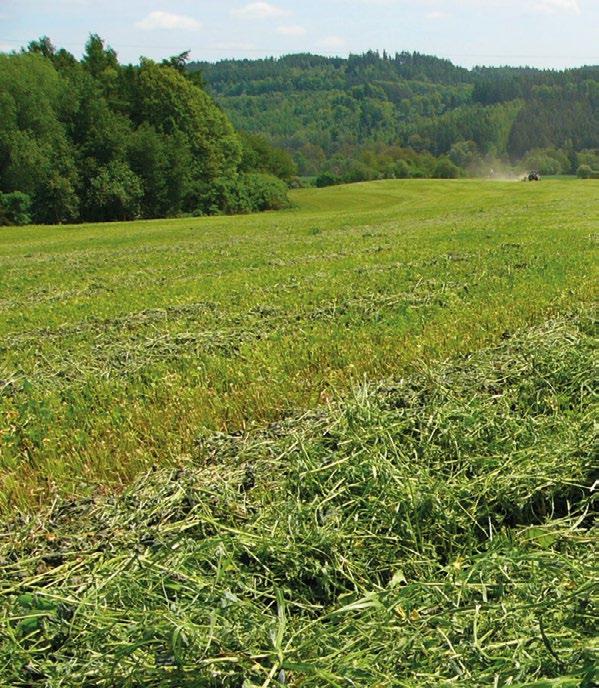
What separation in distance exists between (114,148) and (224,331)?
5562cm

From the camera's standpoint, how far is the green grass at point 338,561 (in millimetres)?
2613

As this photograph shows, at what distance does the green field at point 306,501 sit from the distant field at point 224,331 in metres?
0.04

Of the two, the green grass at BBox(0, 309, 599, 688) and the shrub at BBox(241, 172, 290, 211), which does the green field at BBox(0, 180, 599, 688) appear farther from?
the shrub at BBox(241, 172, 290, 211)

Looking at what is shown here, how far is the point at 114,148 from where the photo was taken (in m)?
60.3

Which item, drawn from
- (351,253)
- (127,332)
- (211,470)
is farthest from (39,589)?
(351,253)

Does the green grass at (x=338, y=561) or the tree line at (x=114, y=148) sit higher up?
the tree line at (x=114, y=148)

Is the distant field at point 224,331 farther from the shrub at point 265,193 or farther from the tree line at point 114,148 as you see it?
the shrub at point 265,193

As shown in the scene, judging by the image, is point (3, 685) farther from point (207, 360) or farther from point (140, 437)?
point (207, 360)

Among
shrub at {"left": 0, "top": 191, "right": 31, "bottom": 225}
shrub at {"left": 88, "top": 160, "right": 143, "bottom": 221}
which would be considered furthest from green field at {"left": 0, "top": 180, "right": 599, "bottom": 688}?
shrub at {"left": 88, "top": 160, "right": 143, "bottom": 221}

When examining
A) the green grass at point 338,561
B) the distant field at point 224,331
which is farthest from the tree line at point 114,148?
the green grass at point 338,561

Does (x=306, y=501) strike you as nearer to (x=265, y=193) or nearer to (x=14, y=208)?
(x=14, y=208)

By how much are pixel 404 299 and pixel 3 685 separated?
861 centimetres

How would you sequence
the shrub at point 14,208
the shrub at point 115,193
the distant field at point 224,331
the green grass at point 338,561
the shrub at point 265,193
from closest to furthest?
the green grass at point 338,561, the distant field at point 224,331, the shrub at point 14,208, the shrub at point 115,193, the shrub at point 265,193

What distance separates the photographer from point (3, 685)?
2.81 meters
